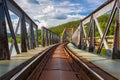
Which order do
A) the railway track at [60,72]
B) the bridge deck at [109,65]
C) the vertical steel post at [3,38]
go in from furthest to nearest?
1. the vertical steel post at [3,38]
2. the bridge deck at [109,65]
3. the railway track at [60,72]

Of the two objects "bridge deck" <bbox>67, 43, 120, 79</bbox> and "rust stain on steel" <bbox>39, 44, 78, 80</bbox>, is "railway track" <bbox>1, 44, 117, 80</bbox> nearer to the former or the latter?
"rust stain on steel" <bbox>39, 44, 78, 80</bbox>

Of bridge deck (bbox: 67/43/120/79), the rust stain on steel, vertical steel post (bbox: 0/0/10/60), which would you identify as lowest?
the rust stain on steel

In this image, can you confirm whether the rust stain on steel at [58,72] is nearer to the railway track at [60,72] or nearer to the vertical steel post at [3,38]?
the railway track at [60,72]

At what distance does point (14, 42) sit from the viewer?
16.0m

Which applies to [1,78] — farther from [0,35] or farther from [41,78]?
[0,35]

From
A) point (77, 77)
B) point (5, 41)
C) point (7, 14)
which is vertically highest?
point (7, 14)

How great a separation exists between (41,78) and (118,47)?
242 inches

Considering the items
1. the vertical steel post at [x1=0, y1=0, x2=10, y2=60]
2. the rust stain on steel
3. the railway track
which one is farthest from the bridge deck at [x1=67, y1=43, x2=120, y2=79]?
the vertical steel post at [x1=0, y1=0, x2=10, y2=60]

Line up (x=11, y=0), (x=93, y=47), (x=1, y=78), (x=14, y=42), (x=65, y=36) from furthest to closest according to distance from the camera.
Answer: (x=65, y=36), (x=93, y=47), (x=14, y=42), (x=11, y=0), (x=1, y=78)

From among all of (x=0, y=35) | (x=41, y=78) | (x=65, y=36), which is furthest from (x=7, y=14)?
(x=65, y=36)

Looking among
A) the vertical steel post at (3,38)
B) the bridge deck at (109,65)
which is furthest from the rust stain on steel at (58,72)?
→ the vertical steel post at (3,38)

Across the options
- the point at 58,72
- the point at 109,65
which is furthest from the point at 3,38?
the point at 109,65

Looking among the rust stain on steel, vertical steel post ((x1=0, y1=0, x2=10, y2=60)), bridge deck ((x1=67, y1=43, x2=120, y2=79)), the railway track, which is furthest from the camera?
vertical steel post ((x1=0, y1=0, x2=10, y2=60))

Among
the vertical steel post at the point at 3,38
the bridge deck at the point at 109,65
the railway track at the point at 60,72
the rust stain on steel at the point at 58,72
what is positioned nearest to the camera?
the railway track at the point at 60,72
